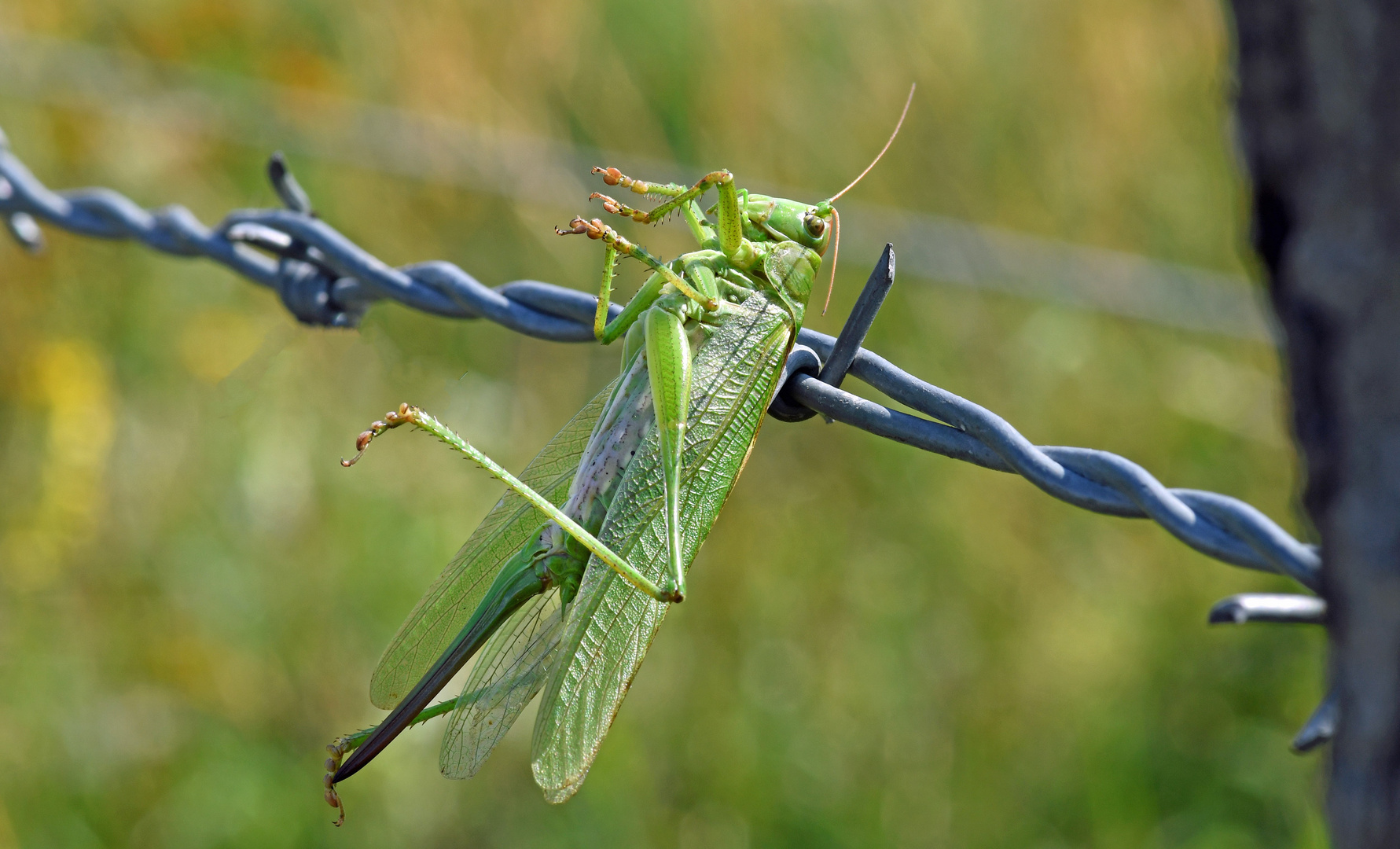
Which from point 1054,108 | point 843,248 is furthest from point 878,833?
point 1054,108

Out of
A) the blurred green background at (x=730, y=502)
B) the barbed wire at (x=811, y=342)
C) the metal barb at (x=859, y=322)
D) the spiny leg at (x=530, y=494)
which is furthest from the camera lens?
the blurred green background at (x=730, y=502)

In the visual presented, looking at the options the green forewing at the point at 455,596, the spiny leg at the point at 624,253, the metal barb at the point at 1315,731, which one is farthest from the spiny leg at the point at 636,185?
the metal barb at the point at 1315,731

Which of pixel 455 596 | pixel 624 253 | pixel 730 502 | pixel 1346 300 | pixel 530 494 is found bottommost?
pixel 730 502

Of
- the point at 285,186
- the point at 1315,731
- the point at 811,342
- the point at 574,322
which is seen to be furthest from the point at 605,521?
the point at 1315,731

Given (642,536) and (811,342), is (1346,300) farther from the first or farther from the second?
(642,536)

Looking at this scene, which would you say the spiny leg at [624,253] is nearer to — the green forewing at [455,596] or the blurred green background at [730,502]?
the green forewing at [455,596]

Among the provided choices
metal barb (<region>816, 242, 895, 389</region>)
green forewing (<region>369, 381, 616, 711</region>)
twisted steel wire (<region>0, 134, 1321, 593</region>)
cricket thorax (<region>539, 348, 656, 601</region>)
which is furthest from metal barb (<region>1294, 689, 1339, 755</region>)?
green forewing (<region>369, 381, 616, 711</region>)

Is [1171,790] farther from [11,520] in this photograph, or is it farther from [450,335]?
[11,520]

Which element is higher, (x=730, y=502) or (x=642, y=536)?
(x=642, y=536)
